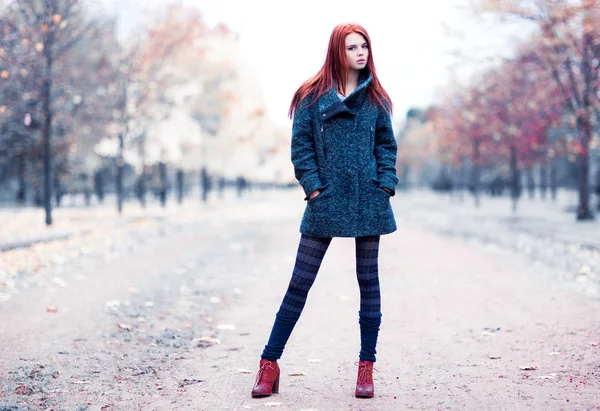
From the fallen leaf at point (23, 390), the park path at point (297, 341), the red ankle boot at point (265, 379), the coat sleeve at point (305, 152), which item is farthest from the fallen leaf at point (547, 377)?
the fallen leaf at point (23, 390)

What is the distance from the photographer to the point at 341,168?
144 inches

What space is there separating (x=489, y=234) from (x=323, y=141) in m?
13.1

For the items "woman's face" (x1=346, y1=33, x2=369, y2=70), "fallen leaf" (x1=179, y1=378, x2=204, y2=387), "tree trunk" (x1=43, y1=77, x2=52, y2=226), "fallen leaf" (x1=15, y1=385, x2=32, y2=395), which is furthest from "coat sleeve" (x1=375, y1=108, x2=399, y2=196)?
"tree trunk" (x1=43, y1=77, x2=52, y2=226)

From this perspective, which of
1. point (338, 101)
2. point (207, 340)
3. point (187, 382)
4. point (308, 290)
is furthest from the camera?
point (207, 340)

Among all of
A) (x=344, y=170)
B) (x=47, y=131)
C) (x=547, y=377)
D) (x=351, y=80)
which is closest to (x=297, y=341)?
(x=547, y=377)

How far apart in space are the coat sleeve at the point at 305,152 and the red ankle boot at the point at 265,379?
0.98 metres

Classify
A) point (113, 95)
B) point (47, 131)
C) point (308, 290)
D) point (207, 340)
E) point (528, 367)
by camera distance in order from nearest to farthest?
point (308, 290) → point (528, 367) → point (207, 340) → point (47, 131) → point (113, 95)

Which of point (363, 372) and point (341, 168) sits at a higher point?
point (341, 168)

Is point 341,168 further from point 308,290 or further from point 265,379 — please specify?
point 265,379

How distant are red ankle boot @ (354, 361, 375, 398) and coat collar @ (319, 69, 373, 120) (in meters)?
1.41

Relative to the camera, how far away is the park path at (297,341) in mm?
3750

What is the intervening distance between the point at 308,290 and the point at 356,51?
53.3 inches

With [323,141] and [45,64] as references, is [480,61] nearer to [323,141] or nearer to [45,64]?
[45,64]

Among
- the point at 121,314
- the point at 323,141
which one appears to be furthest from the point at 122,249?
the point at 323,141
